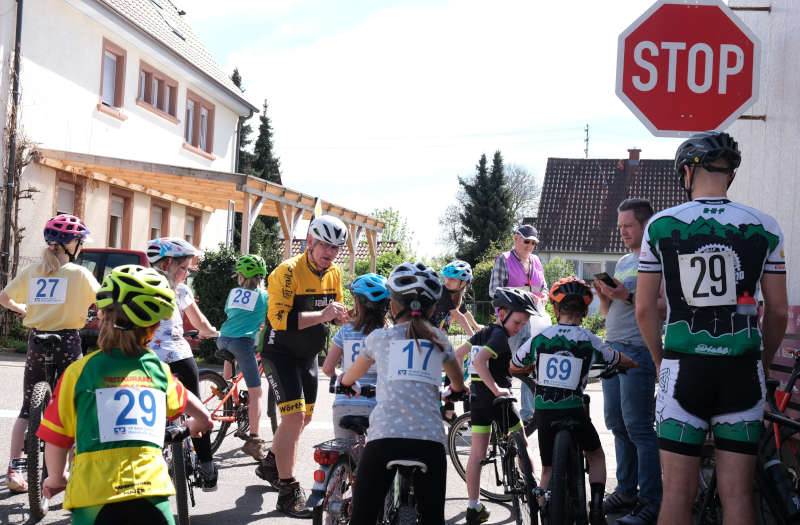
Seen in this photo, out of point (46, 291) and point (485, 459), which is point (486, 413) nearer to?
point (485, 459)

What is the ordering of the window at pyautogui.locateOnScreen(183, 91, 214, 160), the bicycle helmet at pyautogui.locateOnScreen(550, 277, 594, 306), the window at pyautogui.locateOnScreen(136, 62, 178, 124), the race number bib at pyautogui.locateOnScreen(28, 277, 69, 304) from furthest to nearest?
the window at pyautogui.locateOnScreen(183, 91, 214, 160), the window at pyautogui.locateOnScreen(136, 62, 178, 124), the race number bib at pyautogui.locateOnScreen(28, 277, 69, 304), the bicycle helmet at pyautogui.locateOnScreen(550, 277, 594, 306)

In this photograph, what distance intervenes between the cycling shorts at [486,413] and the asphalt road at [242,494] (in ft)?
2.48

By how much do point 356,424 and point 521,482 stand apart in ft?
4.71

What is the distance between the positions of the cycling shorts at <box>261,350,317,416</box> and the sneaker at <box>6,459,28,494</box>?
204 centimetres

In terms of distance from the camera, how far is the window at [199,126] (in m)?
27.4

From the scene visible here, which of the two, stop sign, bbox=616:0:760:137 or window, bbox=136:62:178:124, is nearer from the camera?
stop sign, bbox=616:0:760:137

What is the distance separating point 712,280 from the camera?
3818 mm

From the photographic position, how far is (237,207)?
92.9 feet

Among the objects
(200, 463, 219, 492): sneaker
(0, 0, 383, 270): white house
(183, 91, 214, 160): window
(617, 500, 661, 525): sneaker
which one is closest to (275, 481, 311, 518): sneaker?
(200, 463, 219, 492): sneaker

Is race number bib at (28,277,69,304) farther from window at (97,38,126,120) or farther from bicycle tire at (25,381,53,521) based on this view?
window at (97,38,126,120)

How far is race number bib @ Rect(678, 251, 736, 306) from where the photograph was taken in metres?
3.81

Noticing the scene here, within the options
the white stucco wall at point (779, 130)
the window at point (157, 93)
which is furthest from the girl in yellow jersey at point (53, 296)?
the window at point (157, 93)

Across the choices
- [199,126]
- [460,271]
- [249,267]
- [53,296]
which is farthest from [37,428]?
[199,126]

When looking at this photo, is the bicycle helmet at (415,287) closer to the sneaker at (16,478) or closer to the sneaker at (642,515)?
the sneaker at (642,515)
